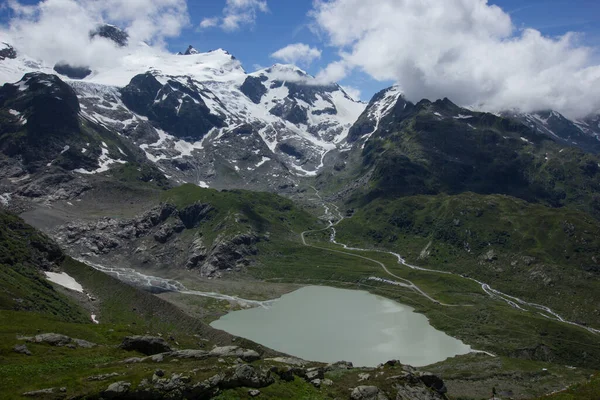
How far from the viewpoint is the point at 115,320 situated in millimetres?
123688

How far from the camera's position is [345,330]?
478ft

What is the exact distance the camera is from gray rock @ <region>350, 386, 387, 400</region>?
52.3 meters

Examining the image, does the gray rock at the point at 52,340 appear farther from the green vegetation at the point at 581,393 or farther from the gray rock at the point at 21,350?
the green vegetation at the point at 581,393

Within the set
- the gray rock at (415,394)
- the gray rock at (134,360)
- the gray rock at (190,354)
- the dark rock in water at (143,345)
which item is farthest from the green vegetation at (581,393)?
the dark rock in water at (143,345)

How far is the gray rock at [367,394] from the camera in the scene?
172 feet

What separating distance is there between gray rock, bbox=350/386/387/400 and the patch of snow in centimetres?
11661

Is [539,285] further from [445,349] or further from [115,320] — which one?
[115,320]

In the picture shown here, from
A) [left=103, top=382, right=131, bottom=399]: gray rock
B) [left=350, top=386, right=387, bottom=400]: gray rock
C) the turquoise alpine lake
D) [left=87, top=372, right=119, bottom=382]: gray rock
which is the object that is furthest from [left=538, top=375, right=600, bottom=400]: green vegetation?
the turquoise alpine lake

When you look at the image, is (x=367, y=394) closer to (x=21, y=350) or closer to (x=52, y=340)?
(x=21, y=350)

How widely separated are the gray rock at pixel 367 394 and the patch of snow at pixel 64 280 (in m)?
117

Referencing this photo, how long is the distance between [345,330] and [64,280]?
91638mm

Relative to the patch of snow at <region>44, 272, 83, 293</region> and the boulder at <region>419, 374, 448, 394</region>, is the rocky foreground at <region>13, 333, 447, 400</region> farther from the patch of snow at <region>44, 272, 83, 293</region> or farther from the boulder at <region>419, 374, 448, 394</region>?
the patch of snow at <region>44, 272, 83, 293</region>

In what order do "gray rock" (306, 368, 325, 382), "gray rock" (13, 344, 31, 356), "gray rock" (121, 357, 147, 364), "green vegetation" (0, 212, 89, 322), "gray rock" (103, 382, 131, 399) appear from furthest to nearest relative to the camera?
"green vegetation" (0, 212, 89, 322) < "gray rock" (13, 344, 31, 356) < "gray rock" (306, 368, 325, 382) < "gray rock" (121, 357, 147, 364) < "gray rock" (103, 382, 131, 399)

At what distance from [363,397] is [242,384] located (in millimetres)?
14946
